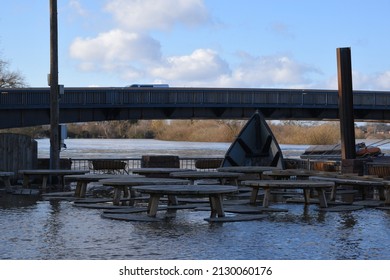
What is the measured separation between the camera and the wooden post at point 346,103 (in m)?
26.1

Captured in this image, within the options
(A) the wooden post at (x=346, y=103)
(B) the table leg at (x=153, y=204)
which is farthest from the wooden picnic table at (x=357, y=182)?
(B) the table leg at (x=153, y=204)

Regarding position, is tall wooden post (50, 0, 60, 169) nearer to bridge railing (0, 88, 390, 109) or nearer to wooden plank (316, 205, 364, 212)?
wooden plank (316, 205, 364, 212)

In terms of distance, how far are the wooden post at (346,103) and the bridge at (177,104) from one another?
24.3 m

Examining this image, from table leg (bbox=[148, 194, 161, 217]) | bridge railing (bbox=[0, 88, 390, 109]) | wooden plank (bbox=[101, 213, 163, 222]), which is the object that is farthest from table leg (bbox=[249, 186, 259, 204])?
bridge railing (bbox=[0, 88, 390, 109])

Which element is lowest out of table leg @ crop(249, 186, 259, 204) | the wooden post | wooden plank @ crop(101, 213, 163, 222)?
wooden plank @ crop(101, 213, 163, 222)

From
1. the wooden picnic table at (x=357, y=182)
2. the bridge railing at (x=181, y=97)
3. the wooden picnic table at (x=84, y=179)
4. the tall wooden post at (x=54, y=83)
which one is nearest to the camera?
the wooden picnic table at (x=357, y=182)

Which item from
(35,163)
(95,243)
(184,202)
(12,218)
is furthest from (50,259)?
(35,163)

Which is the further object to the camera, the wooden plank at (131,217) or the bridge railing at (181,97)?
the bridge railing at (181,97)

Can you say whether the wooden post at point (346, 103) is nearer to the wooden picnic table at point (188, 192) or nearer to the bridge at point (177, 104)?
the wooden picnic table at point (188, 192)

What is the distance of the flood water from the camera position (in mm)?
11570

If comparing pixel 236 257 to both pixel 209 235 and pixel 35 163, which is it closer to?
pixel 209 235

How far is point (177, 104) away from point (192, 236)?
40904 mm

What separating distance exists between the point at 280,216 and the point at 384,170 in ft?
34.0

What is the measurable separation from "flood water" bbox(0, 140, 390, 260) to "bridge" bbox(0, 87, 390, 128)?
30.0 metres
